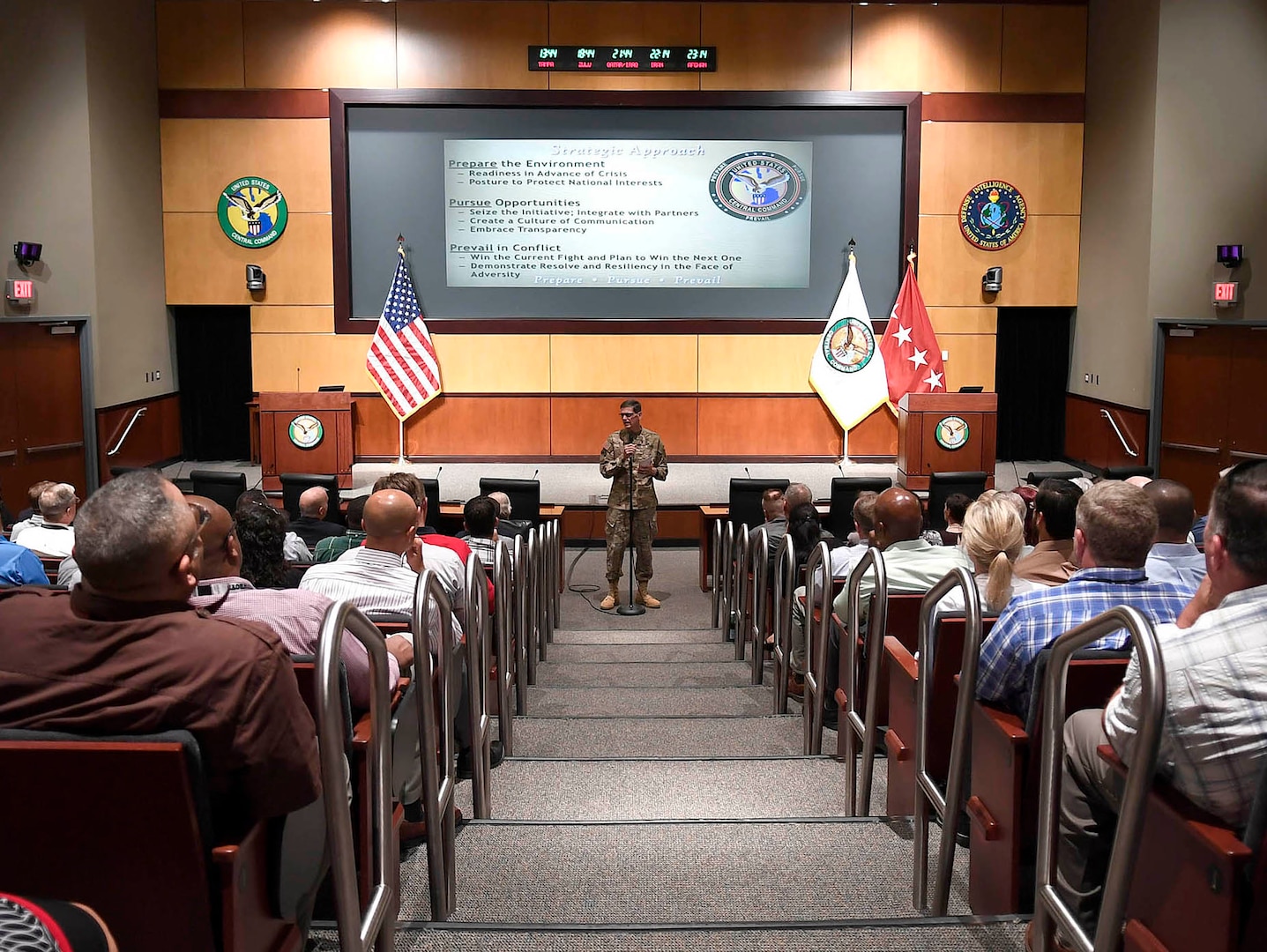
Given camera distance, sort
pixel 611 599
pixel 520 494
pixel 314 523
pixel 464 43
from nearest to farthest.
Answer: pixel 314 523
pixel 520 494
pixel 611 599
pixel 464 43

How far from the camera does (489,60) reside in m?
10.7

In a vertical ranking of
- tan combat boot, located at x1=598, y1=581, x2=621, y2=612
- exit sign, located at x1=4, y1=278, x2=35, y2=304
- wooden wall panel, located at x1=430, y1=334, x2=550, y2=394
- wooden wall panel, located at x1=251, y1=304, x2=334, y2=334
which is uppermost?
exit sign, located at x1=4, y1=278, x2=35, y2=304

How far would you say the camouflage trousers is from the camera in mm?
7676

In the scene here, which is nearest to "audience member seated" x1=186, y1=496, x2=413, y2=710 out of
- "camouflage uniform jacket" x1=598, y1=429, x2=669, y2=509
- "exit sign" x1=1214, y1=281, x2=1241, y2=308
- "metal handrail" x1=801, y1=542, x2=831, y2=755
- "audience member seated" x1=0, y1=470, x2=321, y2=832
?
"audience member seated" x1=0, y1=470, x2=321, y2=832

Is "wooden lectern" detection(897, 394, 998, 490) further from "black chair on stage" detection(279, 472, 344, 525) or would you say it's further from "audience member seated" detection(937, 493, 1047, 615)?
"audience member seated" detection(937, 493, 1047, 615)

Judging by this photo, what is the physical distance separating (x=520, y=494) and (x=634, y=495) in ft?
2.54

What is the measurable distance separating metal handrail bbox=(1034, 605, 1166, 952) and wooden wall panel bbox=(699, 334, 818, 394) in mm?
9096

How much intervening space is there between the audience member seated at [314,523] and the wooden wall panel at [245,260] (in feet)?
18.0

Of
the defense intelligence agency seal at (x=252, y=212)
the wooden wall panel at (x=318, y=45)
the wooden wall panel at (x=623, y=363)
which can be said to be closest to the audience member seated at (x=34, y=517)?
the defense intelligence agency seal at (x=252, y=212)

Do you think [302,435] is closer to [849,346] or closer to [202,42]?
[202,42]

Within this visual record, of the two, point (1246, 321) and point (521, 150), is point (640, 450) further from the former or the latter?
point (1246, 321)

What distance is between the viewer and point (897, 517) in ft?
13.5

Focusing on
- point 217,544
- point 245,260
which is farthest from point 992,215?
point 217,544

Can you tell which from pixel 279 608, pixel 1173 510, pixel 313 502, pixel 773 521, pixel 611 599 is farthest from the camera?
pixel 611 599
